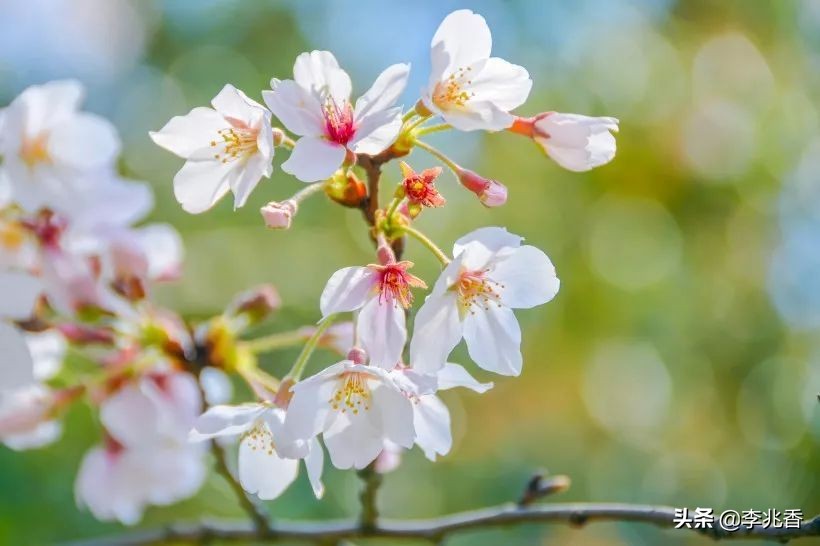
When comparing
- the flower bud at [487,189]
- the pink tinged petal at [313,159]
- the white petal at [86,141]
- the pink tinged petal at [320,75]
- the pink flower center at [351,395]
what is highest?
the pink tinged petal at [320,75]

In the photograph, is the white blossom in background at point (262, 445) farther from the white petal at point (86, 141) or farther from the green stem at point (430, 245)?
the white petal at point (86, 141)

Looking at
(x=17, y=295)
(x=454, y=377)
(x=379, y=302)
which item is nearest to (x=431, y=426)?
(x=454, y=377)

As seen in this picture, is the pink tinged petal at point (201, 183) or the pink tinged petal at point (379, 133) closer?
the pink tinged petal at point (379, 133)

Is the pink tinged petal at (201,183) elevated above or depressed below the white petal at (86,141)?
above

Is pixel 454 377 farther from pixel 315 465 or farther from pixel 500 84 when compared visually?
pixel 500 84

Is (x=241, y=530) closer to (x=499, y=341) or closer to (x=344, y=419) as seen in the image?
(x=344, y=419)

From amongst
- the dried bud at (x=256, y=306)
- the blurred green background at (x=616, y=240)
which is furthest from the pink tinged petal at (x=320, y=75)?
the blurred green background at (x=616, y=240)

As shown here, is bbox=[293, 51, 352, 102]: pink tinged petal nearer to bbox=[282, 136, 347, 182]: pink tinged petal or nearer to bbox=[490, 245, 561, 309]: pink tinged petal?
bbox=[282, 136, 347, 182]: pink tinged petal
